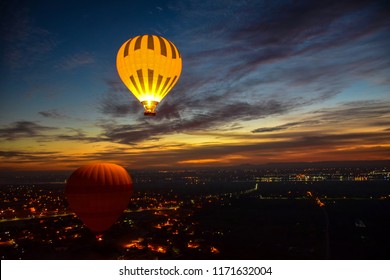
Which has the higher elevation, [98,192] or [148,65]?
[148,65]

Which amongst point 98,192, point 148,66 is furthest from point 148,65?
point 98,192

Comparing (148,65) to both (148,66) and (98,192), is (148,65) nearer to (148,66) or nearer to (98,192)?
(148,66)

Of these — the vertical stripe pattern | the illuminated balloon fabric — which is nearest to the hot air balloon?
the vertical stripe pattern

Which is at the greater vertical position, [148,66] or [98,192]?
[148,66]

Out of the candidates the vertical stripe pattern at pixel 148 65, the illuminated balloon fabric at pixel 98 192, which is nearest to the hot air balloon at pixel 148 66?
the vertical stripe pattern at pixel 148 65

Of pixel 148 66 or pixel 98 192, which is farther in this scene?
pixel 148 66

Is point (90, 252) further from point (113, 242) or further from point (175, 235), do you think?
point (175, 235)

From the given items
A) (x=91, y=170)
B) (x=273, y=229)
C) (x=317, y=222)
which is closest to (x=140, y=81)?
(x=91, y=170)
